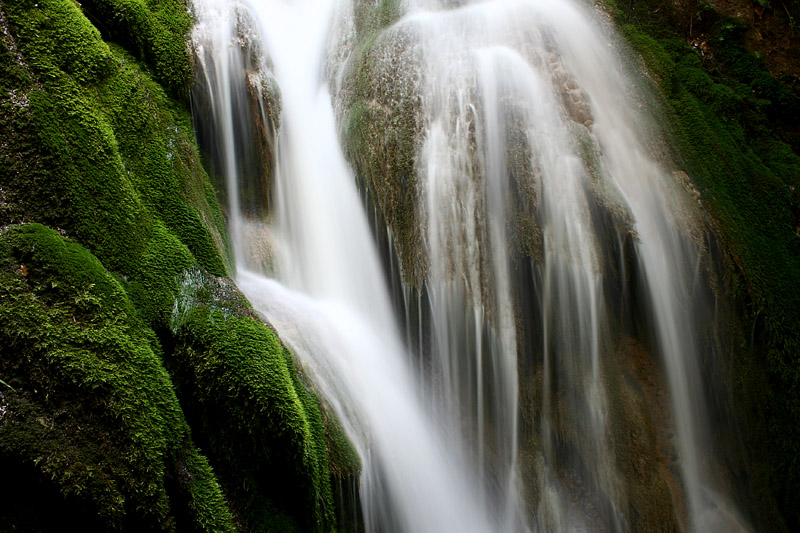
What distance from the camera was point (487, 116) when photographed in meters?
5.88

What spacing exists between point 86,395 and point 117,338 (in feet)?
1.15

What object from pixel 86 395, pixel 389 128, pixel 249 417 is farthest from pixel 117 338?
pixel 389 128

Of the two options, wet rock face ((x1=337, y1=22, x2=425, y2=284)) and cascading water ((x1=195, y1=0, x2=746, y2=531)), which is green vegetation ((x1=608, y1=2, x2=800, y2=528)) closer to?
cascading water ((x1=195, y1=0, x2=746, y2=531))

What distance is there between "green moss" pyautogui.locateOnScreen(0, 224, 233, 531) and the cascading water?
1.53 metres

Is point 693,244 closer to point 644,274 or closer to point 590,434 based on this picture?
point 644,274

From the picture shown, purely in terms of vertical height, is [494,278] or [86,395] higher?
[494,278]

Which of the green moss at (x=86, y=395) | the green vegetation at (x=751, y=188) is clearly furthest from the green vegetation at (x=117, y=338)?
the green vegetation at (x=751, y=188)

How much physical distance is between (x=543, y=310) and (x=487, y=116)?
2088 mm

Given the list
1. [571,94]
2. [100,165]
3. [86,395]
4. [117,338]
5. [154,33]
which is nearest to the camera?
[86,395]

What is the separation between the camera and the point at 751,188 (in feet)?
21.1

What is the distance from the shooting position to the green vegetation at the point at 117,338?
2.78 metres

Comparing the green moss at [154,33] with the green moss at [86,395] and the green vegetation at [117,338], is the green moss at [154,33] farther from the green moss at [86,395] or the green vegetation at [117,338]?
the green moss at [86,395]

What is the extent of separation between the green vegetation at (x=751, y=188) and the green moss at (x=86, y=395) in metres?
5.29

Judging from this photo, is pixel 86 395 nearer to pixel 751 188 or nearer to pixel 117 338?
pixel 117 338
